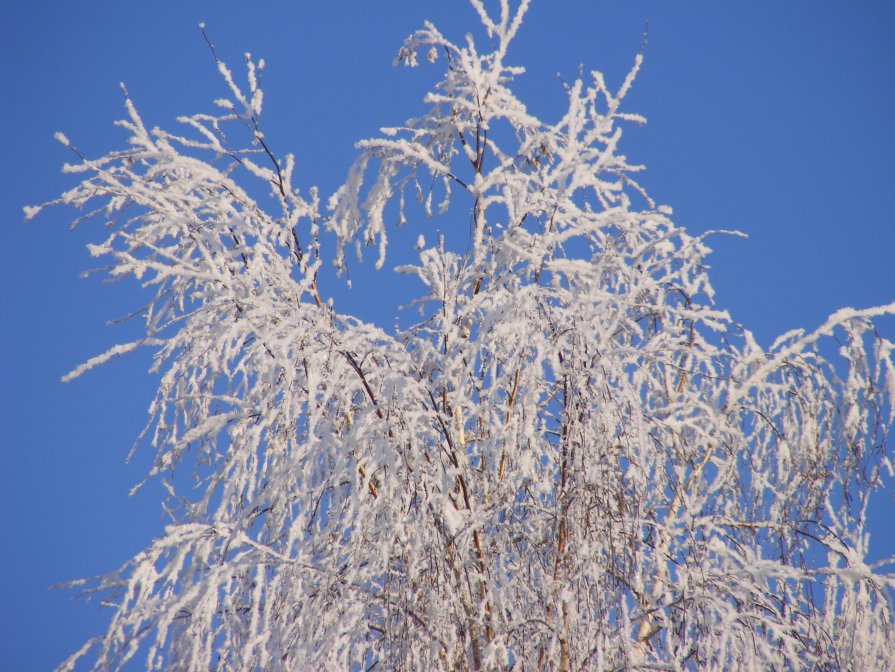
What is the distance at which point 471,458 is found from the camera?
11.2ft

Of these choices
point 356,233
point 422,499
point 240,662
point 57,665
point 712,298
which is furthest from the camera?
point 712,298

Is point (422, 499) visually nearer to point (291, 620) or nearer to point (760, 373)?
point (291, 620)

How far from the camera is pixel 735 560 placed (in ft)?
Result: 9.23

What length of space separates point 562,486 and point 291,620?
112 centimetres

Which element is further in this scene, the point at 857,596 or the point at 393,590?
the point at 393,590

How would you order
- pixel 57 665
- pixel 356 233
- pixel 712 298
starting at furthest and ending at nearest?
pixel 712 298 → pixel 356 233 → pixel 57 665

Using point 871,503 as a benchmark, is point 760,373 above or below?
above

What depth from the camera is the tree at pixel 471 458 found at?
2.39 meters

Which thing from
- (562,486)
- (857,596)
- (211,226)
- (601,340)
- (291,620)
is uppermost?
(211,226)

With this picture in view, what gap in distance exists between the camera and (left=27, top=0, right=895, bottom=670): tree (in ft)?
7.85

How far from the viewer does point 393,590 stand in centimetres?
284

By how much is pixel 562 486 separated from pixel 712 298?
5.22 feet

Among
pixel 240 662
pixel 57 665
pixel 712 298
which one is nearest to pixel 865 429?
pixel 712 298

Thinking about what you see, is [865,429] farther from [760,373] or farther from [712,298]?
[712,298]
